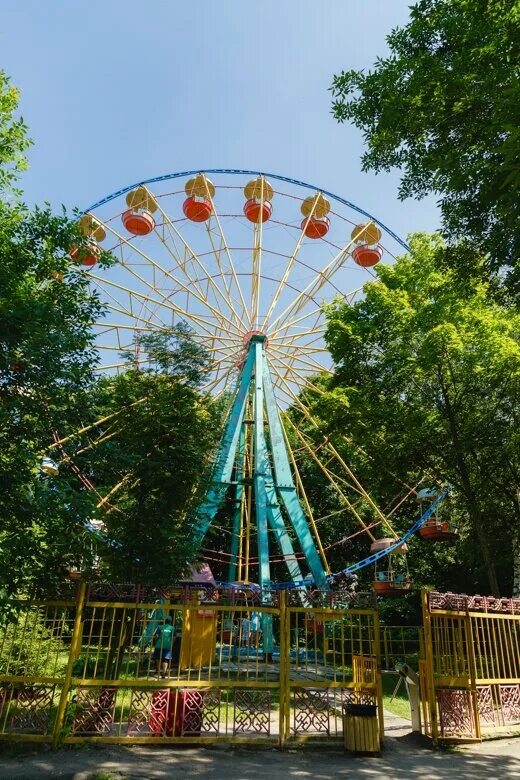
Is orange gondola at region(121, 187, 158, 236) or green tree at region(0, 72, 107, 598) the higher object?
orange gondola at region(121, 187, 158, 236)

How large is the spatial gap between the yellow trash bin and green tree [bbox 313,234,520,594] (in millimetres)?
6222

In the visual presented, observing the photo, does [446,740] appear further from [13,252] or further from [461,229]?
[13,252]

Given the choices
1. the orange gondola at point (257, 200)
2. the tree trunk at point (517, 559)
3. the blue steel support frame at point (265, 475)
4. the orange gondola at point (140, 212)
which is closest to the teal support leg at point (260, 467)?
the blue steel support frame at point (265, 475)

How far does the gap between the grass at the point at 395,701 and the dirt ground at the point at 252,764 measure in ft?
11.5

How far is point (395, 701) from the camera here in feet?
40.2

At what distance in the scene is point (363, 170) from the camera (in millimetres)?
8016

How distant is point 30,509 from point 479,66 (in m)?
7.24

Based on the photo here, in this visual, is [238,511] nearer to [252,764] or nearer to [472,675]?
[472,675]

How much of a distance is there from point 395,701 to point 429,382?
23.7ft

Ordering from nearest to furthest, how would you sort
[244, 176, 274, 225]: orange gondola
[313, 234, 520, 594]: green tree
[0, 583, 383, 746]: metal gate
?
A: [0, 583, 383, 746]: metal gate
[313, 234, 520, 594]: green tree
[244, 176, 274, 225]: orange gondola

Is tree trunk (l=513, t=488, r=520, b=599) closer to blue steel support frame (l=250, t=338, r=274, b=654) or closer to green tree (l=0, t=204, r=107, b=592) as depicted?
blue steel support frame (l=250, t=338, r=274, b=654)

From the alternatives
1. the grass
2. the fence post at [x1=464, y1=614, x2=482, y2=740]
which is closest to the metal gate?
the fence post at [x1=464, y1=614, x2=482, y2=740]

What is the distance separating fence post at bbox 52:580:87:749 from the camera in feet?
23.0

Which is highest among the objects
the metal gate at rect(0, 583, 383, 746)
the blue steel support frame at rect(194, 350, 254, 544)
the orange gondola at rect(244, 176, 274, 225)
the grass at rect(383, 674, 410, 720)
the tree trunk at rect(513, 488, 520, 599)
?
the orange gondola at rect(244, 176, 274, 225)
